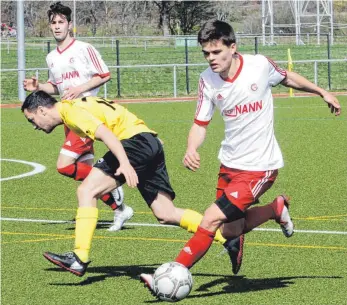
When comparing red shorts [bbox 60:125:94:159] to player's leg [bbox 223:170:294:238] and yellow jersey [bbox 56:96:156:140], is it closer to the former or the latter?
yellow jersey [bbox 56:96:156:140]

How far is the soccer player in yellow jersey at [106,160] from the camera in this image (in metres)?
7.82

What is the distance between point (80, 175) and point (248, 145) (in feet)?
10.6

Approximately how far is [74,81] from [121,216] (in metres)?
1.81

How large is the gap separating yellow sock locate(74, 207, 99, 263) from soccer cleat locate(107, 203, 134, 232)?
2.49 metres

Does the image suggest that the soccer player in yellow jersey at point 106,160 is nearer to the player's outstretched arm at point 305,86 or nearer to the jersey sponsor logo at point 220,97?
the jersey sponsor logo at point 220,97

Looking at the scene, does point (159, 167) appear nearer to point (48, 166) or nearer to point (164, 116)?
point (48, 166)

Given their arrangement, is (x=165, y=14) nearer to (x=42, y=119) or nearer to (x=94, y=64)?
(x=94, y=64)

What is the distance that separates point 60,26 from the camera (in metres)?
11.2

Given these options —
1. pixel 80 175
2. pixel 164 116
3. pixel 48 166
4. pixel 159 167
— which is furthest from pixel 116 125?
pixel 164 116

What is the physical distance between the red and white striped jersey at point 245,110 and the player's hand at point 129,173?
2.06ft

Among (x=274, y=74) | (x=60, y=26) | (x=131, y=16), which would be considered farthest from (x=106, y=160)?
(x=131, y=16)

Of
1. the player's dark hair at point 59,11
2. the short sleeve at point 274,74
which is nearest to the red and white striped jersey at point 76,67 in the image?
the player's dark hair at point 59,11

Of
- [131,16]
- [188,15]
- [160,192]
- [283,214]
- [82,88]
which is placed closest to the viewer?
[160,192]

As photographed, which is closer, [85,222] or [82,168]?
[85,222]
